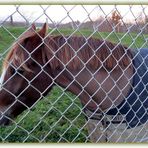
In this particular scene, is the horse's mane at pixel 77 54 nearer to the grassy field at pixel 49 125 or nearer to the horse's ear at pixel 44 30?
the horse's ear at pixel 44 30

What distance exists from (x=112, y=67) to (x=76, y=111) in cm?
180

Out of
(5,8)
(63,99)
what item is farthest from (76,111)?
(5,8)

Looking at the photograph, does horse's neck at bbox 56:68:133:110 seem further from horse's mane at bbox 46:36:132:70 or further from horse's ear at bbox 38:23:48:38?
horse's ear at bbox 38:23:48:38

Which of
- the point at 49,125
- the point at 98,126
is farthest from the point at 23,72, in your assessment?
the point at 49,125

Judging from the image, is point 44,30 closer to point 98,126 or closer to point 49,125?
point 98,126

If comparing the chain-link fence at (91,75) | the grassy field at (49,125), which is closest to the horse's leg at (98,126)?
the chain-link fence at (91,75)

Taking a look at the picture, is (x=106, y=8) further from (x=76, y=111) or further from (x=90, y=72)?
(x=76, y=111)

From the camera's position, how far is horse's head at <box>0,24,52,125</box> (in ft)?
6.74

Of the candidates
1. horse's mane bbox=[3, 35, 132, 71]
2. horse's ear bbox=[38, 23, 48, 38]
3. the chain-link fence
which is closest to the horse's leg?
the chain-link fence

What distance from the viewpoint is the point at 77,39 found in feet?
7.29

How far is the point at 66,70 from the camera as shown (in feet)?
7.23

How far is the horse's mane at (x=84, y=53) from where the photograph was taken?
2115 mm

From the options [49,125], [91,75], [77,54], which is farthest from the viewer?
[49,125]

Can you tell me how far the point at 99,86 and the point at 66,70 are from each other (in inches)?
9.3
